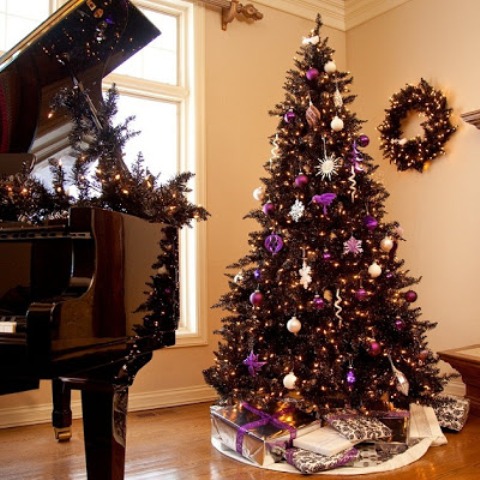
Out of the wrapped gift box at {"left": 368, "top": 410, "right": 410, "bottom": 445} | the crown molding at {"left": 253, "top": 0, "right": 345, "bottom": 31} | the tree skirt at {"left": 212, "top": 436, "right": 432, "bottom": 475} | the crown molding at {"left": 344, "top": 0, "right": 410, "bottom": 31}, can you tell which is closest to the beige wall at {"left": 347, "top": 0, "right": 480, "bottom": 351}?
the crown molding at {"left": 344, "top": 0, "right": 410, "bottom": 31}

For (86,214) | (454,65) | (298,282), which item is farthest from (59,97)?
(454,65)

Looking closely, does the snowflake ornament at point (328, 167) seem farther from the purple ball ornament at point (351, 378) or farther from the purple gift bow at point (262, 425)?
the purple gift bow at point (262, 425)

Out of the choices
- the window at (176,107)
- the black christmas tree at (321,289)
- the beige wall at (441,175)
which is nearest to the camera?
the black christmas tree at (321,289)

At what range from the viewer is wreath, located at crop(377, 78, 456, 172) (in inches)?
146

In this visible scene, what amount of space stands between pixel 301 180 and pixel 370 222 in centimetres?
42

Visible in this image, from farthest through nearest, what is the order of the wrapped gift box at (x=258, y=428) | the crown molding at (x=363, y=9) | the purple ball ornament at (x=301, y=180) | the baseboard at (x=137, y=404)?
the crown molding at (x=363, y=9)
the baseboard at (x=137, y=404)
the purple ball ornament at (x=301, y=180)
the wrapped gift box at (x=258, y=428)

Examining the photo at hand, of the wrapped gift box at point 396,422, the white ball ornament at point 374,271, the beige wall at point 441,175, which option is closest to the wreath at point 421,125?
the beige wall at point 441,175

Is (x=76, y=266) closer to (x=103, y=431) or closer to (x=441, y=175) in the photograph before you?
(x=103, y=431)

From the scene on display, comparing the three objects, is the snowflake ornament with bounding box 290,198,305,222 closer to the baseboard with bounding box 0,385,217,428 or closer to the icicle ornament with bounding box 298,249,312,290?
the icicle ornament with bounding box 298,249,312,290

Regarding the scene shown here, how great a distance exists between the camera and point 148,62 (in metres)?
3.83

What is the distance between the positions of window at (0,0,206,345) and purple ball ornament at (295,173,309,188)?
1.18 m

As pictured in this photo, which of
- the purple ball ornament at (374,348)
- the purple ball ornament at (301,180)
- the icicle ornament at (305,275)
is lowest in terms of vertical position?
the purple ball ornament at (374,348)

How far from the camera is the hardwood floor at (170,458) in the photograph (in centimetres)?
224

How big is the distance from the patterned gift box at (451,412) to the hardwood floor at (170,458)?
0.05m
